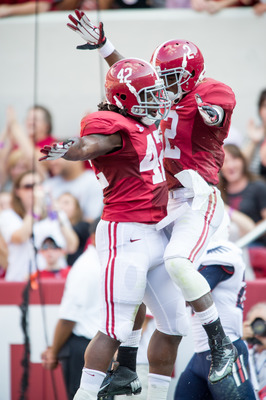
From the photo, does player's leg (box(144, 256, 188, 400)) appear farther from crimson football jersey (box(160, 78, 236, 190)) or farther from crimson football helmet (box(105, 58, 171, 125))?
crimson football helmet (box(105, 58, 171, 125))

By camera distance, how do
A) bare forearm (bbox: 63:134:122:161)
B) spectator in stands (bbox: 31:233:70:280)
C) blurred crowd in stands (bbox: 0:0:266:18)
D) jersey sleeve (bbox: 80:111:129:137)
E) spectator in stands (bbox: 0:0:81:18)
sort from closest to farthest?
bare forearm (bbox: 63:134:122:161), jersey sleeve (bbox: 80:111:129:137), spectator in stands (bbox: 31:233:70:280), blurred crowd in stands (bbox: 0:0:266:18), spectator in stands (bbox: 0:0:81:18)

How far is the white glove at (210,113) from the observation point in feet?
12.5

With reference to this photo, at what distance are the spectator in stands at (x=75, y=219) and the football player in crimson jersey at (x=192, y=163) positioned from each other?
2.37 meters

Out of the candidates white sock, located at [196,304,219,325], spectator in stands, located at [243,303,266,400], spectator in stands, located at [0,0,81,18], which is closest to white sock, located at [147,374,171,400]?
white sock, located at [196,304,219,325]

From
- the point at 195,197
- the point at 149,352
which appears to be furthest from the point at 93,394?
the point at 195,197

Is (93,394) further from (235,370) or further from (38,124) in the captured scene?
(38,124)

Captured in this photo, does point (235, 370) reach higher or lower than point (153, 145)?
lower

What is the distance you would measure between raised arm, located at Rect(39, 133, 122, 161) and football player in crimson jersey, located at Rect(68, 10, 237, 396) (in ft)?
1.62

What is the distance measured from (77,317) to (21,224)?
5.23ft

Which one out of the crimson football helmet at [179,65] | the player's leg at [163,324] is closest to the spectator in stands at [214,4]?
the crimson football helmet at [179,65]

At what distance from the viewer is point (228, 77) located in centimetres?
793

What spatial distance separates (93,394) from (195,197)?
116cm

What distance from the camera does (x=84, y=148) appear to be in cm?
354

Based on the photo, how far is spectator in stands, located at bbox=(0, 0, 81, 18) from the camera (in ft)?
26.8
